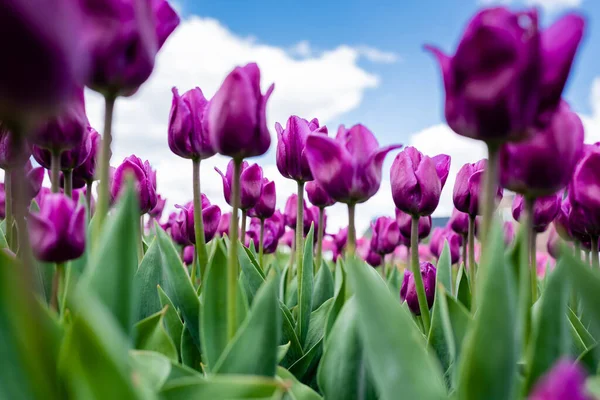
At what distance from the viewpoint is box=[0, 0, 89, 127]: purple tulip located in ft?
1.41

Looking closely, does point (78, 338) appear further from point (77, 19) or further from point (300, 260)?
point (300, 260)

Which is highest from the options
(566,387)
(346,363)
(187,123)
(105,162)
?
(187,123)

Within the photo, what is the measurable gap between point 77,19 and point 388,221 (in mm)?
2123

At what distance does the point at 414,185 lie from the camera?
1248mm

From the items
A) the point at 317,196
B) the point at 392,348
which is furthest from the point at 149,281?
the point at 392,348

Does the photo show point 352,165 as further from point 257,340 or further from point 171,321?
point 171,321

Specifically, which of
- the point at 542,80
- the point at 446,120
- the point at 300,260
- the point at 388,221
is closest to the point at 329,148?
the point at 446,120

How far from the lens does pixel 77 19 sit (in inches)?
19.1

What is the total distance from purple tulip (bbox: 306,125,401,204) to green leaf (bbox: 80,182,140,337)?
40 centimetres

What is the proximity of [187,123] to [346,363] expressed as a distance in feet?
2.32

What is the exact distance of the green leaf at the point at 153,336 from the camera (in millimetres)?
892

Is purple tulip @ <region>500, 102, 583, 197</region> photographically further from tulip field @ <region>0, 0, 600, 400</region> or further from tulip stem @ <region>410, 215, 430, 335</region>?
tulip stem @ <region>410, 215, 430, 335</region>

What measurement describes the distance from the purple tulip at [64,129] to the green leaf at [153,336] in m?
0.37

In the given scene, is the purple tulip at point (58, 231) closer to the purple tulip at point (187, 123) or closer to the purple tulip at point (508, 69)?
the purple tulip at point (187, 123)
